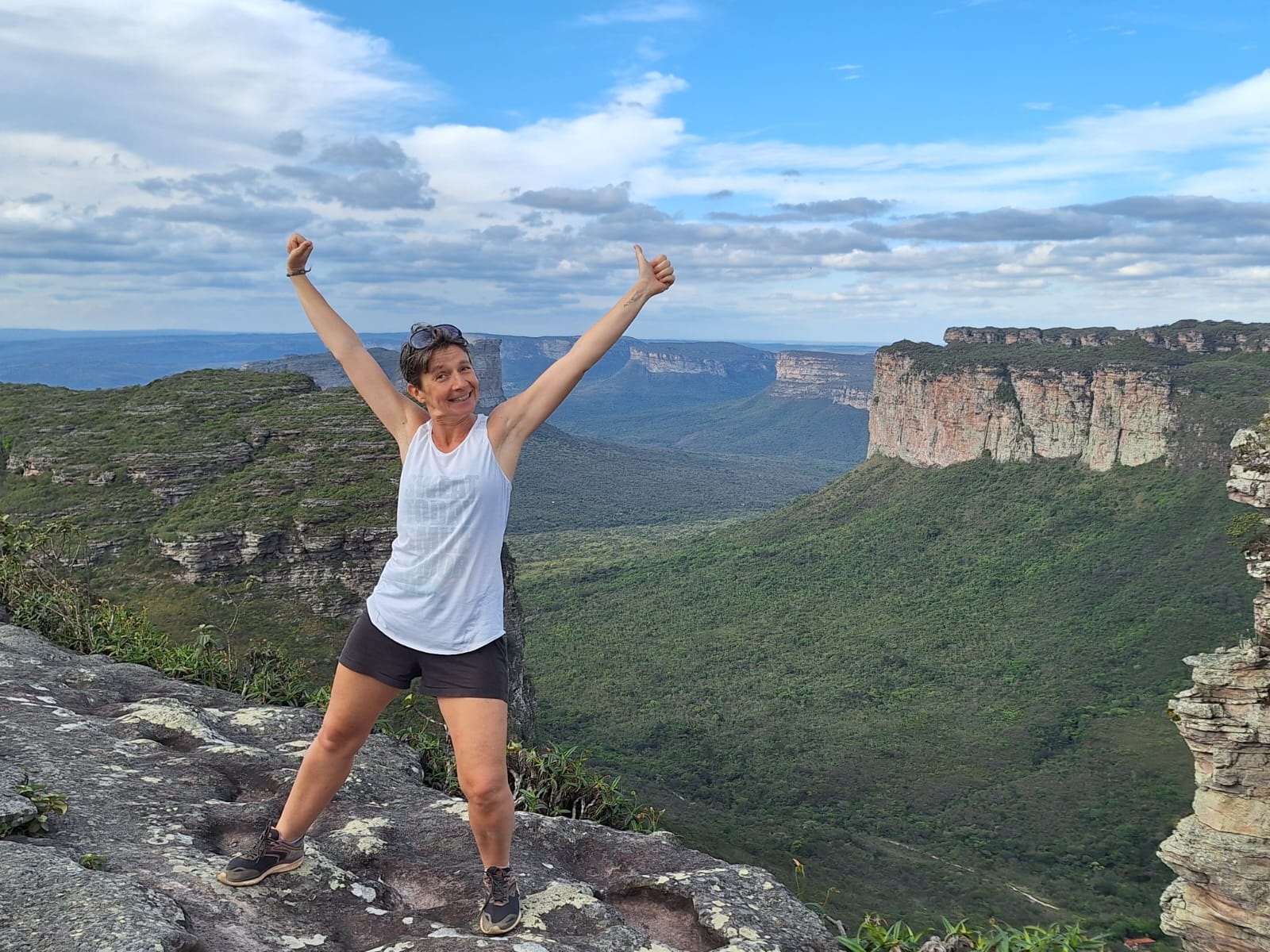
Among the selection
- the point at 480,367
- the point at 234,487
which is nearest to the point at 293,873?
the point at 234,487

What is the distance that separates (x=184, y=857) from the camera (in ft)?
16.3

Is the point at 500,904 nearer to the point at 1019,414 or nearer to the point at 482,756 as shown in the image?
the point at 482,756

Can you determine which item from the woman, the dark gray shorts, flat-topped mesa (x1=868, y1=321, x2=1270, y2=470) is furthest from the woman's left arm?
flat-topped mesa (x1=868, y1=321, x2=1270, y2=470)

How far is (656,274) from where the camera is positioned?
4973mm

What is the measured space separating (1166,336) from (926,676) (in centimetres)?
3923

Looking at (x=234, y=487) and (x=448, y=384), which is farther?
(x=234, y=487)

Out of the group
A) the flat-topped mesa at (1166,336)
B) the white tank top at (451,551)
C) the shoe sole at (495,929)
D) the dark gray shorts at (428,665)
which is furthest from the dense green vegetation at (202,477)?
the flat-topped mesa at (1166,336)

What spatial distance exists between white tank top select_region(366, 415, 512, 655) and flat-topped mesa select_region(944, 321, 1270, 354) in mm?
75783

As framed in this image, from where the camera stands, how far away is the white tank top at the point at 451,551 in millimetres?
4457

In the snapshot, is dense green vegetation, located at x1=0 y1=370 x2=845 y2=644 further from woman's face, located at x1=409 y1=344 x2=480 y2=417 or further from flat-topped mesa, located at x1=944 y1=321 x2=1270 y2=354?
flat-topped mesa, located at x1=944 y1=321 x2=1270 y2=354

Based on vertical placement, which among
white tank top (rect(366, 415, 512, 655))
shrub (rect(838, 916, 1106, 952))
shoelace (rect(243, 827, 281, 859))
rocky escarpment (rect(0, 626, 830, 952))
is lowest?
shrub (rect(838, 916, 1106, 952))

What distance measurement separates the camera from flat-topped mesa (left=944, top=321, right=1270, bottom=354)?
66688mm

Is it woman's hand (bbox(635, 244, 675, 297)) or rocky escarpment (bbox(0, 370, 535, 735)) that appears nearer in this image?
woman's hand (bbox(635, 244, 675, 297))

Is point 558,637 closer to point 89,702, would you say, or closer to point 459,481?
point 89,702
